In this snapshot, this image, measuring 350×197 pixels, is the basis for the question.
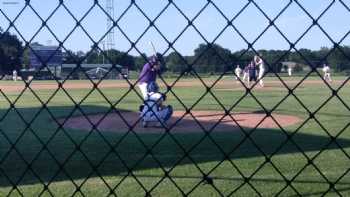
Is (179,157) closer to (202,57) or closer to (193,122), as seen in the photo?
(202,57)

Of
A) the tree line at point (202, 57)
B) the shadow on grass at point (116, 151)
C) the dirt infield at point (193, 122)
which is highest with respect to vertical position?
the tree line at point (202, 57)

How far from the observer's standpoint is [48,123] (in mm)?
14250

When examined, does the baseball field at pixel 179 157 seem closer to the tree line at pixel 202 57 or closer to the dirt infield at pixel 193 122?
the dirt infield at pixel 193 122

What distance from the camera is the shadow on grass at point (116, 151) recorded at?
286 inches

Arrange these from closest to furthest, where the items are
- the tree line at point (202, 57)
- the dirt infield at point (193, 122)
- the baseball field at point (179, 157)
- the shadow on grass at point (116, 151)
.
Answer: the tree line at point (202, 57) → the baseball field at point (179, 157) → the shadow on grass at point (116, 151) → the dirt infield at point (193, 122)

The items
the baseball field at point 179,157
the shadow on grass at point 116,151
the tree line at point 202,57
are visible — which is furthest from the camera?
the shadow on grass at point 116,151

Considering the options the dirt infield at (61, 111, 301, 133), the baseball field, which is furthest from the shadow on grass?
the dirt infield at (61, 111, 301, 133)

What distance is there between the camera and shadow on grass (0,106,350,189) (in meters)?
7.27

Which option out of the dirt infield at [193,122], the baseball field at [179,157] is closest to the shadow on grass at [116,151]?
the baseball field at [179,157]

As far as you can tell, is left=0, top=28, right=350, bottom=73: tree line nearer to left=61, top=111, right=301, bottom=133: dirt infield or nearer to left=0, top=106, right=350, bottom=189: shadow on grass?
left=0, top=106, right=350, bottom=189: shadow on grass

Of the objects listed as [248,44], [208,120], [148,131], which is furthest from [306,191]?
[208,120]

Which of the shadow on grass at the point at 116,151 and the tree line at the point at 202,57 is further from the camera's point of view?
the shadow on grass at the point at 116,151

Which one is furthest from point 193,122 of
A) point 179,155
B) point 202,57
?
point 202,57

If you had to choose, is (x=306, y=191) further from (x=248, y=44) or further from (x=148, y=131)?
(x=148, y=131)
